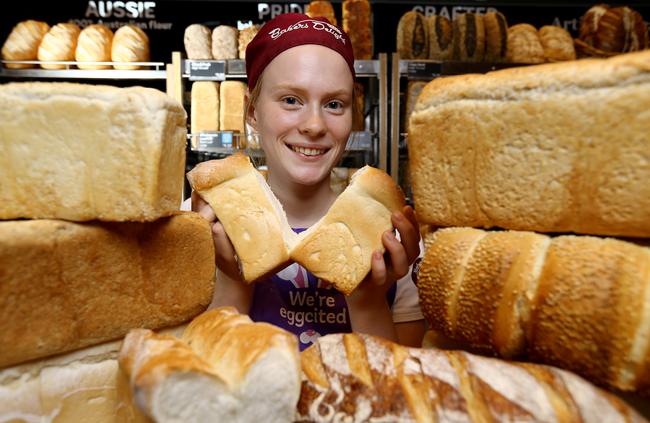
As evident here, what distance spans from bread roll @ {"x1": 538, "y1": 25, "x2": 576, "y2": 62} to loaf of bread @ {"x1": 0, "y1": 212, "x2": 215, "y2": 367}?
3.66m

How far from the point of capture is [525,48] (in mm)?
3811

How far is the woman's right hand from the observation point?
131cm

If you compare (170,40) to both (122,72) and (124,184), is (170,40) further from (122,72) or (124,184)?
(124,184)

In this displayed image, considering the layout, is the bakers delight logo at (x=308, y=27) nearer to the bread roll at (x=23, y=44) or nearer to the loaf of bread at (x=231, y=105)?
the loaf of bread at (x=231, y=105)

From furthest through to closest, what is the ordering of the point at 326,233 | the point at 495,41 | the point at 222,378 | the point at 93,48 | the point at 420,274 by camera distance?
1. the point at 93,48
2. the point at 495,41
3. the point at 326,233
4. the point at 420,274
5. the point at 222,378

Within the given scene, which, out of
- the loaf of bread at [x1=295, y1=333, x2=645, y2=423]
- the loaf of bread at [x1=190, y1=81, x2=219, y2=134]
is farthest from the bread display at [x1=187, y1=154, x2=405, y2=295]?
the loaf of bread at [x1=190, y1=81, x2=219, y2=134]

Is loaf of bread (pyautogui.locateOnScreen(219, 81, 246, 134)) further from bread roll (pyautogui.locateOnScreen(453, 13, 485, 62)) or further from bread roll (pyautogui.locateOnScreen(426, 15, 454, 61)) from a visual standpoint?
bread roll (pyautogui.locateOnScreen(453, 13, 485, 62))

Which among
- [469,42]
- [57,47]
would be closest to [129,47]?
[57,47]

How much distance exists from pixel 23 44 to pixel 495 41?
11.6ft

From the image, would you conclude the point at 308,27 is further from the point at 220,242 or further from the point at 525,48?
the point at 525,48

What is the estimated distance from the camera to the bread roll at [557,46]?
12.8 feet

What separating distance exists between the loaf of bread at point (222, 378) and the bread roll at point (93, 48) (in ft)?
11.8

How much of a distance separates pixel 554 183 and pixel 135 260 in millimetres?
752

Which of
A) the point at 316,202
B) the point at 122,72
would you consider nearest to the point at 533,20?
the point at 122,72
